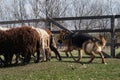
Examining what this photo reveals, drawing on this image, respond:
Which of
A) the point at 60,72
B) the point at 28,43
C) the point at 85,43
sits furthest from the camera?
the point at 85,43

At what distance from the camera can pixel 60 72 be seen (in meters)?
10.3

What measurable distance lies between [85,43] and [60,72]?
2477 millimetres

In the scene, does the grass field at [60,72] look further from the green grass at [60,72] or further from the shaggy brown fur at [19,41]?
the shaggy brown fur at [19,41]

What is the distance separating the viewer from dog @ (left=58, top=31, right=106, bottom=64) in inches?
486

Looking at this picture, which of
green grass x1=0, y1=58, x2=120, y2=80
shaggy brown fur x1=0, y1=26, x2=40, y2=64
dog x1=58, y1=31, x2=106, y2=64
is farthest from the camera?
dog x1=58, y1=31, x2=106, y2=64

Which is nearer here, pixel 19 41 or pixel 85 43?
pixel 19 41

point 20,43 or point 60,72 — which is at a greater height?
point 20,43

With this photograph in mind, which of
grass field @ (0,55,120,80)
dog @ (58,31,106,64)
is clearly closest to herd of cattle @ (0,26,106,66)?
dog @ (58,31,106,64)

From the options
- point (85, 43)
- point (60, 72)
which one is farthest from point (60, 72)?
point (85, 43)

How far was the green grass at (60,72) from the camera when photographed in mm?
9547

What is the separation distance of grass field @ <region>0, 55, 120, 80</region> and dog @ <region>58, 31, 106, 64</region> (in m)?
0.90

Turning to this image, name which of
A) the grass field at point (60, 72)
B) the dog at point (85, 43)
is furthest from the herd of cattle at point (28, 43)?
the grass field at point (60, 72)

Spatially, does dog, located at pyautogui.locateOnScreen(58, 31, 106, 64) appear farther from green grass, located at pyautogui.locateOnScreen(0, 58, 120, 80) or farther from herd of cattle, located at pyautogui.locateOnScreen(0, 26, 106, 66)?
green grass, located at pyautogui.locateOnScreen(0, 58, 120, 80)

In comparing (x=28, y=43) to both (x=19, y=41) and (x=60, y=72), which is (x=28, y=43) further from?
(x=60, y=72)
